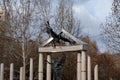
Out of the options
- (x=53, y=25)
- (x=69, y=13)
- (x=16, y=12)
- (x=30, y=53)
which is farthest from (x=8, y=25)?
(x=69, y=13)

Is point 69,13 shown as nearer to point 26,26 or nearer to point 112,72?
point 26,26

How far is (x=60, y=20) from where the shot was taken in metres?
35.6

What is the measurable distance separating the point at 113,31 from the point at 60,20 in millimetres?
13266

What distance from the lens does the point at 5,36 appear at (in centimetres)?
3216

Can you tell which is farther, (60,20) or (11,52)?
(60,20)

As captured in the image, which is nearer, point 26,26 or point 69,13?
point 26,26

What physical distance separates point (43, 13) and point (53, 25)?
173 cm

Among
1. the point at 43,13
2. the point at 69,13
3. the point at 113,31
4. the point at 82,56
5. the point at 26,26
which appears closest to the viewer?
the point at 82,56

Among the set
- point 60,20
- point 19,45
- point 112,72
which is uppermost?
point 60,20

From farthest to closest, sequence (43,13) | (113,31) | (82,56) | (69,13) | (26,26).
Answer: (69,13), (43,13), (26,26), (113,31), (82,56)

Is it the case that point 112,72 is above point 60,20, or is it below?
below


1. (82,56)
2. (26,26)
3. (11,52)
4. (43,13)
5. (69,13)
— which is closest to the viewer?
(82,56)

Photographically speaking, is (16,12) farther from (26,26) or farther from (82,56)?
(82,56)

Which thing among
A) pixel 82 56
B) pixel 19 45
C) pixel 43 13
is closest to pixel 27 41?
pixel 19 45
